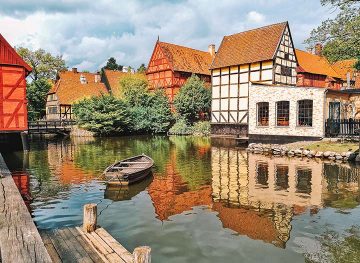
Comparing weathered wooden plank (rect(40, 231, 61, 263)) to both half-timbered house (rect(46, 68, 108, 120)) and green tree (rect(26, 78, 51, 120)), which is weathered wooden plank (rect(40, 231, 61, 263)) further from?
green tree (rect(26, 78, 51, 120))

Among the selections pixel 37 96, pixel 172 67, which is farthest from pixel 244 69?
pixel 37 96

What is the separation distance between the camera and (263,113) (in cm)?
3091

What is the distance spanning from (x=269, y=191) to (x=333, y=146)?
1164cm

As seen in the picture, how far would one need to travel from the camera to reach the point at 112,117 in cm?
3991

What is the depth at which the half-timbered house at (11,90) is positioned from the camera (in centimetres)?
2373

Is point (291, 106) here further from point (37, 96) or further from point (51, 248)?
point (37, 96)

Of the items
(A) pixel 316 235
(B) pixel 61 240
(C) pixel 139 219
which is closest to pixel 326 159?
(A) pixel 316 235

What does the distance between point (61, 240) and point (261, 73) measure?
31.1 meters

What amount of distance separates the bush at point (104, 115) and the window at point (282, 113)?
785 inches

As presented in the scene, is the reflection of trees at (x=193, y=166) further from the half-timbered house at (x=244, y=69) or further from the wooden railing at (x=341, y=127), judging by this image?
the half-timbered house at (x=244, y=69)

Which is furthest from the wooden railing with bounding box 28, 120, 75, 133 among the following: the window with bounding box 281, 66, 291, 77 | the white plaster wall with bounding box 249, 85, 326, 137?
the window with bounding box 281, 66, 291, 77

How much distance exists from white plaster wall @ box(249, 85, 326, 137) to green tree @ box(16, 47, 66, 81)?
47.7 meters

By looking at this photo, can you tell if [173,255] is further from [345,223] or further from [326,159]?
[326,159]

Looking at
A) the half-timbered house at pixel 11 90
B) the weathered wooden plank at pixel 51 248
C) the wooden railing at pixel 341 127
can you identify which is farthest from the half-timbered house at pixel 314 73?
the weathered wooden plank at pixel 51 248
